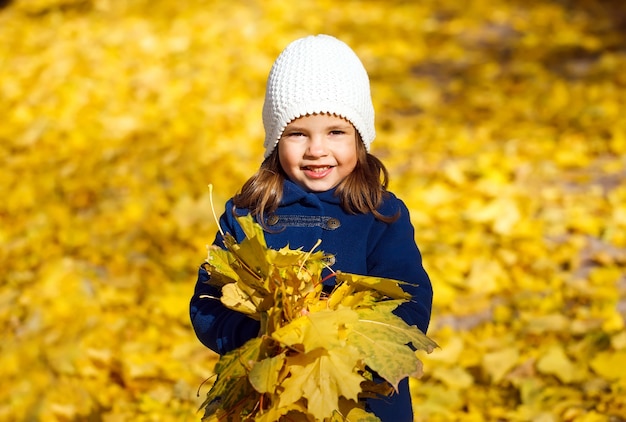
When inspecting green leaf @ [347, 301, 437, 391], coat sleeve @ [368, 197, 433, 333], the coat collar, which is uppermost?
the coat collar

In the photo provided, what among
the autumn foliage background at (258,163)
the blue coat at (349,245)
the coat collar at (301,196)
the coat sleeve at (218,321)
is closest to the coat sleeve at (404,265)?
the blue coat at (349,245)

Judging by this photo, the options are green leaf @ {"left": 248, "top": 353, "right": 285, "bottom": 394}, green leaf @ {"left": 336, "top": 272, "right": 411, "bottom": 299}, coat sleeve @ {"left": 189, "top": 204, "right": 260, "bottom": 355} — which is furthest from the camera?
coat sleeve @ {"left": 189, "top": 204, "right": 260, "bottom": 355}

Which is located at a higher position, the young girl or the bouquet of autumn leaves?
the young girl

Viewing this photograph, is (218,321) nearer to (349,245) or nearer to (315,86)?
(349,245)

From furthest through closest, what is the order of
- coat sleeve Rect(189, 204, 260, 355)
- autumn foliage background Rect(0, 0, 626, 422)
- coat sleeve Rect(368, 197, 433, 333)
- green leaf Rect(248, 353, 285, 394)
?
1. autumn foliage background Rect(0, 0, 626, 422)
2. coat sleeve Rect(368, 197, 433, 333)
3. coat sleeve Rect(189, 204, 260, 355)
4. green leaf Rect(248, 353, 285, 394)

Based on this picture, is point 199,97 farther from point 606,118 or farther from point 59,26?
point 606,118

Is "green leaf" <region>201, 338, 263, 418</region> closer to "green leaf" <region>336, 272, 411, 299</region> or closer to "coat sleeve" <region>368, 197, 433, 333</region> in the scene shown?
"green leaf" <region>336, 272, 411, 299</region>

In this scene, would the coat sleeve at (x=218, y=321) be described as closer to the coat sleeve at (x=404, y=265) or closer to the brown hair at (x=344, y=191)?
the brown hair at (x=344, y=191)

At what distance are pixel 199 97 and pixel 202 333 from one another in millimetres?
4656

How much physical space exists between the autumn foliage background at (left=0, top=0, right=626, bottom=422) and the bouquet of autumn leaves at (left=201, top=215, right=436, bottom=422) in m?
0.32

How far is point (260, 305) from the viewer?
1.78m

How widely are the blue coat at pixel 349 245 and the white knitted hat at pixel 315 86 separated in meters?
0.19

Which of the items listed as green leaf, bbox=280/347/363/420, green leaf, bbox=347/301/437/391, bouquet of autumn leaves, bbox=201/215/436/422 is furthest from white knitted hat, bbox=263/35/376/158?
green leaf, bbox=280/347/363/420

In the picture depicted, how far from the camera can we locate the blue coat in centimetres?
211
